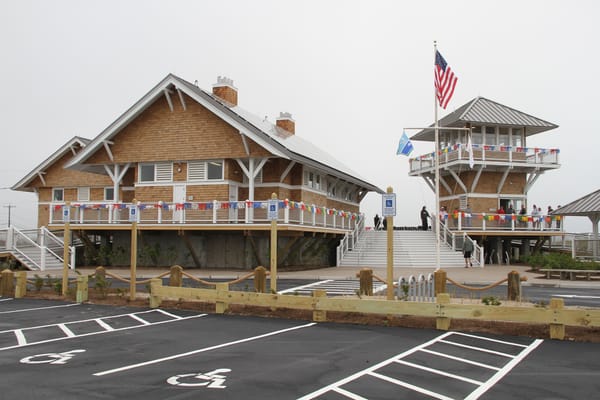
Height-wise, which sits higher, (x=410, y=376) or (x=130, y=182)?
(x=130, y=182)

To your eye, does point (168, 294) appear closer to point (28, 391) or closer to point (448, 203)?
point (28, 391)

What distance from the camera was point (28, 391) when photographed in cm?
675

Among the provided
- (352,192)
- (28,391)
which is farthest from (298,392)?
(352,192)

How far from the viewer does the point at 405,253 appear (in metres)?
31.7

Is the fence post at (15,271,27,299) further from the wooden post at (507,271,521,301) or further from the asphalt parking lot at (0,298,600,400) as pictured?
the wooden post at (507,271,521,301)

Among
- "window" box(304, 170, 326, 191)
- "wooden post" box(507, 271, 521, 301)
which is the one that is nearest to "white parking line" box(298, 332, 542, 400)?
"wooden post" box(507, 271, 521, 301)

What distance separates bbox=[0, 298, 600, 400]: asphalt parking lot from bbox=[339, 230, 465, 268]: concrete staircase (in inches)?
750

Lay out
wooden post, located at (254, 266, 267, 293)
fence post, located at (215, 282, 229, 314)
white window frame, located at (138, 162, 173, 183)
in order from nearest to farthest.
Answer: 1. fence post, located at (215, 282, 229, 314)
2. wooden post, located at (254, 266, 267, 293)
3. white window frame, located at (138, 162, 173, 183)

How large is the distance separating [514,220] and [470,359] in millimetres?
27044

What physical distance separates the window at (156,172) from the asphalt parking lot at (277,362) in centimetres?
1692

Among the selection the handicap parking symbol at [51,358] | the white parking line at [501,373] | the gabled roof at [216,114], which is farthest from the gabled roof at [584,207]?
the handicap parking symbol at [51,358]

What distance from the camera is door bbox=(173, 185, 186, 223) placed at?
87.5 feet

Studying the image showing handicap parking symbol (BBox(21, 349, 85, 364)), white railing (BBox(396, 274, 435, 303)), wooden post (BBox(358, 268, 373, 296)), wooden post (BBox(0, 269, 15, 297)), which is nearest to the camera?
handicap parking symbol (BBox(21, 349, 85, 364))

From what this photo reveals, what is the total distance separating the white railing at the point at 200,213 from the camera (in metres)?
25.4
